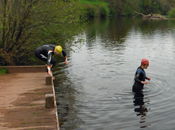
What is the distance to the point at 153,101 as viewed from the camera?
1365 cm

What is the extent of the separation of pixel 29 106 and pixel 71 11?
10289 mm

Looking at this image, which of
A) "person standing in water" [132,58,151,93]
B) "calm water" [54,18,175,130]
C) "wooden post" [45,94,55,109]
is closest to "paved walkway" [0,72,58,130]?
"wooden post" [45,94,55,109]

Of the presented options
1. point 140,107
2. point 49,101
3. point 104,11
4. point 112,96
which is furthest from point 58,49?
point 104,11

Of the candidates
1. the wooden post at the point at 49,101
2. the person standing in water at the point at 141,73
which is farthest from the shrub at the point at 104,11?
the wooden post at the point at 49,101

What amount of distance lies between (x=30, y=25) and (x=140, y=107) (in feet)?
31.3

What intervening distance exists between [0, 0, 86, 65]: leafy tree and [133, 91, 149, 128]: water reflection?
7.30 m

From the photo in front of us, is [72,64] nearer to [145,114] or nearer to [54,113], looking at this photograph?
[145,114]

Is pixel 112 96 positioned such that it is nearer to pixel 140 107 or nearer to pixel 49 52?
pixel 140 107

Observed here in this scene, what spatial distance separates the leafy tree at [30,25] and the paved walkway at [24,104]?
164 inches

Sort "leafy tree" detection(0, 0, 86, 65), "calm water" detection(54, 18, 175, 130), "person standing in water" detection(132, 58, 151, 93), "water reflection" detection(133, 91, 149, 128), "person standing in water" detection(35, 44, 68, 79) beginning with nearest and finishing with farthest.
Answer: "calm water" detection(54, 18, 175, 130) → "water reflection" detection(133, 91, 149, 128) → "person standing in water" detection(35, 44, 68, 79) → "person standing in water" detection(132, 58, 151, 93) → "leafy tree" detection(0, 0, 86, 65)

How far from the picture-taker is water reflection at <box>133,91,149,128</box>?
462 inches

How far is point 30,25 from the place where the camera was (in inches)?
707

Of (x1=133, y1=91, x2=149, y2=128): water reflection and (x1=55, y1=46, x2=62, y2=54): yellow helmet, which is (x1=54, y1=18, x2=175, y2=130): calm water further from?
(x1=55, y1=46, x2=62, y2=54): yellow helmet

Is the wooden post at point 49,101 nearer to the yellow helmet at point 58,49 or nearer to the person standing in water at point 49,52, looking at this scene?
the person standing in water at point 49,52
